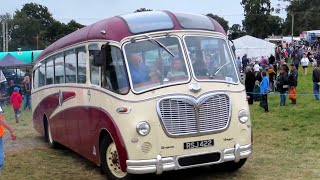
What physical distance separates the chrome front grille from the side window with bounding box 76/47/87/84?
2.49 meters

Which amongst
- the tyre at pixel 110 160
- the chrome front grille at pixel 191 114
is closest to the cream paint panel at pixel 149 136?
the chrome front grille at pixel 191 114

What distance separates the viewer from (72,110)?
34.0ft

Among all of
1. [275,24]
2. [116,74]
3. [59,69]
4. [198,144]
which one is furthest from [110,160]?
[275,24]

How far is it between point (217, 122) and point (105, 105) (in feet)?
6.30

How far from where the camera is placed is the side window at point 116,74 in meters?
7.82

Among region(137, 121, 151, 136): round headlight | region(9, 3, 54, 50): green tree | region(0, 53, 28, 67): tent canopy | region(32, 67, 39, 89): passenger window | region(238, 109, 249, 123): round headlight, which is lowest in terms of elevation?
region(137, 121, 151, 136): round headlight

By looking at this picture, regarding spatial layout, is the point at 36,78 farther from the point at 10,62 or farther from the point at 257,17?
the point at 257,17

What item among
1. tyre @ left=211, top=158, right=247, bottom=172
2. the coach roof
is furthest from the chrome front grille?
the coach roof

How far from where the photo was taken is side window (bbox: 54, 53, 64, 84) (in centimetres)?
1146

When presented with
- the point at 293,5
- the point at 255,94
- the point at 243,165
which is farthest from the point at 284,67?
the point at 293,5

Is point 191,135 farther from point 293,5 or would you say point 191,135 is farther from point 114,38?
point 293,5

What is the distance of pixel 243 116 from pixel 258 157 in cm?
239

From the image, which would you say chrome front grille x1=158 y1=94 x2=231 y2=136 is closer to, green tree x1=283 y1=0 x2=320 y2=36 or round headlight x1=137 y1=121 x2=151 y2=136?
round headlight x1=137 y1=121 x2=151 y2=136

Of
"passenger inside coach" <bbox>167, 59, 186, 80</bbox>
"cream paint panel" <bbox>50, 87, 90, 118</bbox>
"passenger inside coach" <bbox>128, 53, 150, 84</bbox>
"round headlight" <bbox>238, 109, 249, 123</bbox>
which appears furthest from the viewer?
"cream paint panel" <bbox>50, 87, 90, 118</bbox>
